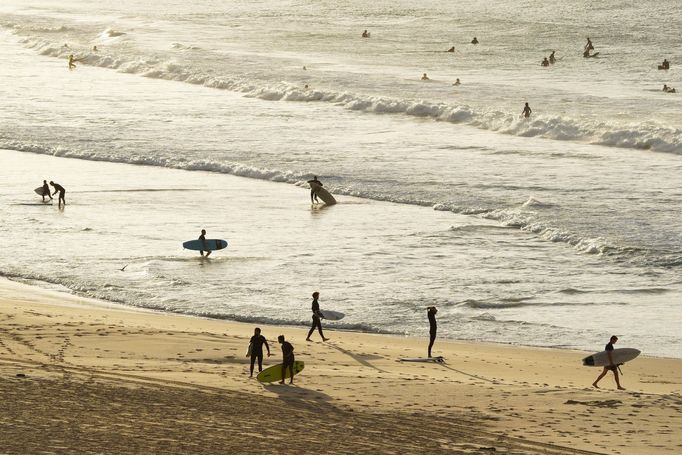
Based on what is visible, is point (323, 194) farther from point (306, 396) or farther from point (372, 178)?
point (306, 396)

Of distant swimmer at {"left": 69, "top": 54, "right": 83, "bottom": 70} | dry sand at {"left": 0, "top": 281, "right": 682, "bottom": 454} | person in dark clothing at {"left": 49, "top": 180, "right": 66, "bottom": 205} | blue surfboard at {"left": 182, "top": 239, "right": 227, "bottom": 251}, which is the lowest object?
dry sand at {"left": 0, "top": 281, "right": 682, "bottom": 454}

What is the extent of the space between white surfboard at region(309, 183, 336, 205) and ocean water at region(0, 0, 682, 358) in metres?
0.46

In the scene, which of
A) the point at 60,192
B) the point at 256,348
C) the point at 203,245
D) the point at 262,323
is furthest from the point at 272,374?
the point at 60,192

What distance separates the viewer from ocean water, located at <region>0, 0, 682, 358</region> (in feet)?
80.0

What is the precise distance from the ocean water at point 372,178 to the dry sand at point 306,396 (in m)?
1.92

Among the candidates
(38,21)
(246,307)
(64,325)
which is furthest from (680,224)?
(38,21)

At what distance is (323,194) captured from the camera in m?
33.1

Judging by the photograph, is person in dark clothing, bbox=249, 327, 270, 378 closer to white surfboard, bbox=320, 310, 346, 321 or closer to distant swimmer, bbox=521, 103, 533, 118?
white surfboard, bbox=320, 310, 346, 321

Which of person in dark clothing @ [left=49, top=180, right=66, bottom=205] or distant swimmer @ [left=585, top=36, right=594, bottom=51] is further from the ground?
distant swimmer @ [left=585, top=36, right=594, bottom=51]

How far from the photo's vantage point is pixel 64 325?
21.0 metres

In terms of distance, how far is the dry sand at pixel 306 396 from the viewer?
15328mm

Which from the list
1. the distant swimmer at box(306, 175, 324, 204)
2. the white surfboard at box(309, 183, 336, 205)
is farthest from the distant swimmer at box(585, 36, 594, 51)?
the white surfboard at box(309, 183, 336, 205)

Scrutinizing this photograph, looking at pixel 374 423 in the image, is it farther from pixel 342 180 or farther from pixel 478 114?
pixel 478 114

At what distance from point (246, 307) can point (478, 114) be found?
25726mm
